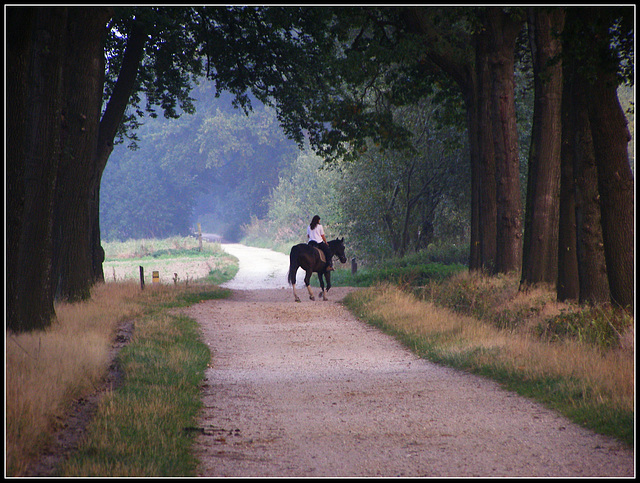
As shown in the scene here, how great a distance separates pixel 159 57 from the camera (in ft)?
72.8

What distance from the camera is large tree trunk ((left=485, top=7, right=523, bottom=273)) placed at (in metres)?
16.9

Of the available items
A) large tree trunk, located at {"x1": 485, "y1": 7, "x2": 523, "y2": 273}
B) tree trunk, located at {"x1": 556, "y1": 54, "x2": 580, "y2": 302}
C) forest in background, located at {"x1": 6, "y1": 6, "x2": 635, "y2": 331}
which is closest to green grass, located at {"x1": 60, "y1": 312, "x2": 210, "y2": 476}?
forest in background, located at {"x1": 6, "y1": 6, "x2": 635, "y2": 331}

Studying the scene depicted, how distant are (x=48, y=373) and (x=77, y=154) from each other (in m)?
9.91

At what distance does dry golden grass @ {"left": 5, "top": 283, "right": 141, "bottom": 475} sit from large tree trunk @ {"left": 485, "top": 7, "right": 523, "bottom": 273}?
397 inches

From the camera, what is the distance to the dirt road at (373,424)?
568 centimetres

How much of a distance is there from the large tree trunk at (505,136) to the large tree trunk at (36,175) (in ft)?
34.8

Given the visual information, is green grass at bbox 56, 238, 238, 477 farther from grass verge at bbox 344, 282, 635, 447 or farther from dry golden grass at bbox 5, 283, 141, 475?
grass verge at bbox 344, 282, 635, 447

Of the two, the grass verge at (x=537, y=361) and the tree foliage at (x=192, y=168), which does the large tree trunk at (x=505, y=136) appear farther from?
the tree foliage at (x=192, y=168)

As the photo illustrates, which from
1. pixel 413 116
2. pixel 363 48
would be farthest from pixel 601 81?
pixel 413 116

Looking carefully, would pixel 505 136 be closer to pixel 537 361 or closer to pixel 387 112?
pixel 387 112

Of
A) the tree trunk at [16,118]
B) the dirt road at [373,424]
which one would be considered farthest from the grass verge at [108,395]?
the tree trunk at [16,118]

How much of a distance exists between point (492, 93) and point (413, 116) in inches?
559

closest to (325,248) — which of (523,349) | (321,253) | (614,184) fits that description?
(321,253)

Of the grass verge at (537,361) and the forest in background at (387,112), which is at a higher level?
the forest in background at (387,112)
